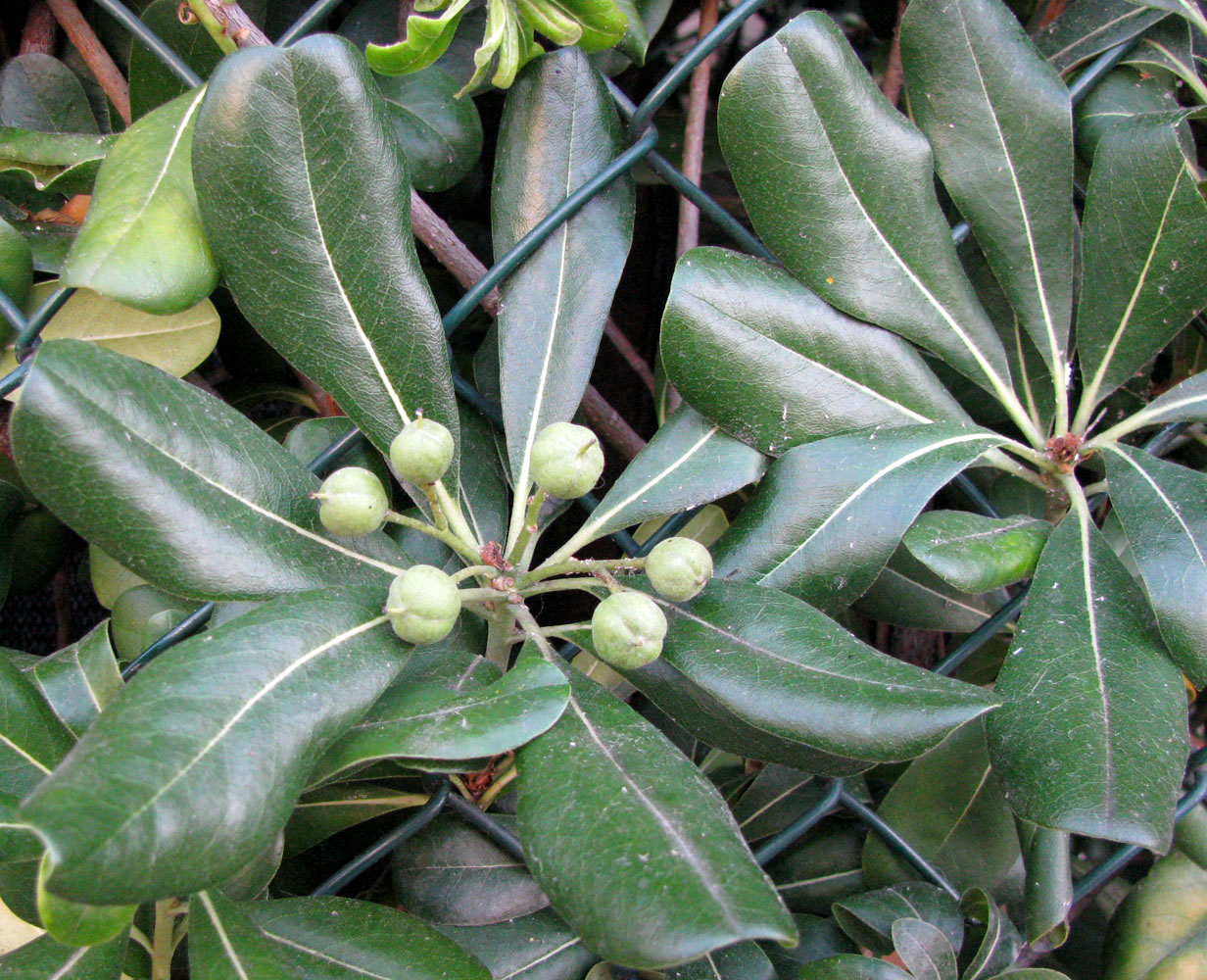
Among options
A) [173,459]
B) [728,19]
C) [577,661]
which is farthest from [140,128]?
[577,661]

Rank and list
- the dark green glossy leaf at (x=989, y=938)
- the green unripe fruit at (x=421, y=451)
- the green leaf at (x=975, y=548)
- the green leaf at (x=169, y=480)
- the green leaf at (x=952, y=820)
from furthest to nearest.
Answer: the green leaf at (x=952, y=820) → the dark green glossy leaf at (x=989, y=938) → the green leaf at (x=975, y=548) → the green unripe fruit at (x=421, y=451) → the green leaf at (x=169, y=480)

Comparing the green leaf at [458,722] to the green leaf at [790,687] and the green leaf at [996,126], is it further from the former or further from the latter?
the green leaf at [996,126]

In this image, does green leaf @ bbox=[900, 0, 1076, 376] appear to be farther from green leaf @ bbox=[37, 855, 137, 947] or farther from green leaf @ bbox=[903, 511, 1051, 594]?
green leaf @ bbox=[37, 855, 137, 947]

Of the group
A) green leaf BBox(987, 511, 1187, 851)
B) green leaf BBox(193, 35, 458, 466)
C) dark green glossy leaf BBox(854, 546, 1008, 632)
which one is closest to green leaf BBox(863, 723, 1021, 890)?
dark green glossy leaf BBox(854, 546, 1008, 632)

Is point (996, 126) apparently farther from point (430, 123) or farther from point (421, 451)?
point (421, 451)

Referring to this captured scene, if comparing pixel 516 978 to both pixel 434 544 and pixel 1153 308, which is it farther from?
pixel 1153 308

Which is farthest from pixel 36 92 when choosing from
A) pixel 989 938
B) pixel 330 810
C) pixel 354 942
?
pixel 989 938

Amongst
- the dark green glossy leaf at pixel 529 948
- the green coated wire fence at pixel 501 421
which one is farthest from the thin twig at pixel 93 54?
the dark green glossy leaf at pixel 529 948
